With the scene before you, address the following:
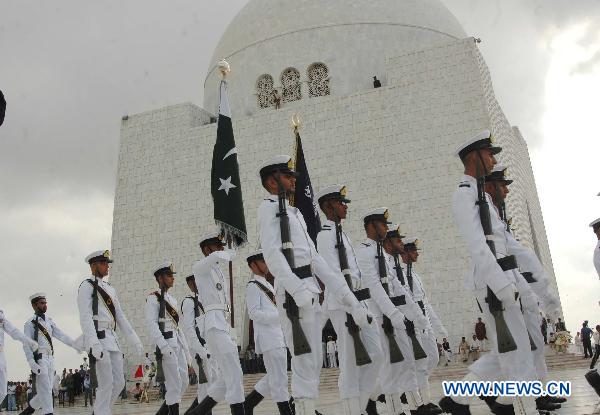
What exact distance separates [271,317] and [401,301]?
1118mm

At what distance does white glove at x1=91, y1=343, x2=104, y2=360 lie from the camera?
205 inches

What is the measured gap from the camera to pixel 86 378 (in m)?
17.7

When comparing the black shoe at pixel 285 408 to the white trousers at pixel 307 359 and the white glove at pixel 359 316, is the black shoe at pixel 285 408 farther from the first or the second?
the white glove at pixel 359 316

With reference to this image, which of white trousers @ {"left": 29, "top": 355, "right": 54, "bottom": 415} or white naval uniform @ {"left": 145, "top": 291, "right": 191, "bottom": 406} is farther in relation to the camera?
white trousers @ {"left": 29, "top": 355, "right": 54, "bottom": 415}

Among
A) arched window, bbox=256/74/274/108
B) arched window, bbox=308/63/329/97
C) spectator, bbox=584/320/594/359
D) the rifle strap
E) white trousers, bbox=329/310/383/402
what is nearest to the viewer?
white trousers, bbox=329/310/383/402

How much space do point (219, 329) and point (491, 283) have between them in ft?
8.28

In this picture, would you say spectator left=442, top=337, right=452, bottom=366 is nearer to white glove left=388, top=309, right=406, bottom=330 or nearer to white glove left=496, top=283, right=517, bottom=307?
white glove left=388, top=309, right=406, bottom=330

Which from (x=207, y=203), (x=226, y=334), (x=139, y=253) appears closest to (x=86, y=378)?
(x=139, y=253)

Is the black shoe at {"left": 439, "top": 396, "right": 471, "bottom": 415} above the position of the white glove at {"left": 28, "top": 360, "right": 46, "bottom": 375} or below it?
below

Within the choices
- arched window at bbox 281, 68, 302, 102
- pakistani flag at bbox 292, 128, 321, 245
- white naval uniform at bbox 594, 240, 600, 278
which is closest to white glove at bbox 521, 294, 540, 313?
white naval uniform at bbox 594, 240, 600, 278

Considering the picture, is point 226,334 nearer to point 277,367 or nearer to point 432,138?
point 277,367

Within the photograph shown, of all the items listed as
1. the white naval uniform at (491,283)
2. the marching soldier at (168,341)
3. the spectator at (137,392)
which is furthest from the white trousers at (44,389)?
the spectator at (137,392)

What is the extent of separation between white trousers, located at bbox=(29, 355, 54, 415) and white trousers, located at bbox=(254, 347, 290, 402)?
3.20m

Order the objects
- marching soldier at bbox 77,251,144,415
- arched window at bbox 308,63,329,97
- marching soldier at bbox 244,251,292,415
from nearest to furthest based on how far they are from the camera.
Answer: marching soldier at bbox 244,251,292,415 → marching soldier at bbox 77,251,144,415 → arched window at bbox 308,63,329,97
